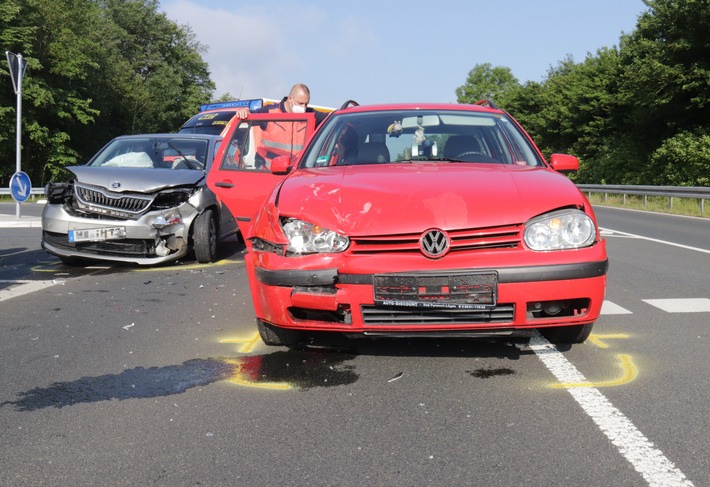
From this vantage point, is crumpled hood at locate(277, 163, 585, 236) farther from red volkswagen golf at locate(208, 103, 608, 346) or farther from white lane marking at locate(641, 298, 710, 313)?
white lane marking at locate(641, 298, 710, 313)

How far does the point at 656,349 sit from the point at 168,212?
18.5 ft

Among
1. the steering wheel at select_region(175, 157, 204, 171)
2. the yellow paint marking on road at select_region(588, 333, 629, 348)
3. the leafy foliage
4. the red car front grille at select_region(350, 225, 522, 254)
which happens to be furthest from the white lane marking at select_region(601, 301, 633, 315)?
the leafy foliage

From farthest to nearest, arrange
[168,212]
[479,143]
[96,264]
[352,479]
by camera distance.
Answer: [96,264], [168,212], [479,143], [352,479]

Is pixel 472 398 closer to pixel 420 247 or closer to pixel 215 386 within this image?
pixel 420 247

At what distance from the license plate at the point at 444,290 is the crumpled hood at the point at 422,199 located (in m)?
0.28

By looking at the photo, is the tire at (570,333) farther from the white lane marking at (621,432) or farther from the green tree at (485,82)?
the green tree at (485,82)

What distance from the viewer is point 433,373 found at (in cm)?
432

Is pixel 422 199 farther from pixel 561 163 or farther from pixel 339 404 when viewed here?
pixel 561 163

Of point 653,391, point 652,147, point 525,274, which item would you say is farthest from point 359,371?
point 652,147

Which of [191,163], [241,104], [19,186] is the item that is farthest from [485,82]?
[191,163]

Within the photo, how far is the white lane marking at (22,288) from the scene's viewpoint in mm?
7105

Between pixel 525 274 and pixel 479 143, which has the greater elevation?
pixel 479 143

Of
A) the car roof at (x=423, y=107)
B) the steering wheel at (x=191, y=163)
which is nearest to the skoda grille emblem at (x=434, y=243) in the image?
the car roof at (x=423, y=107)

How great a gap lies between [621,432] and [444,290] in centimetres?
111
